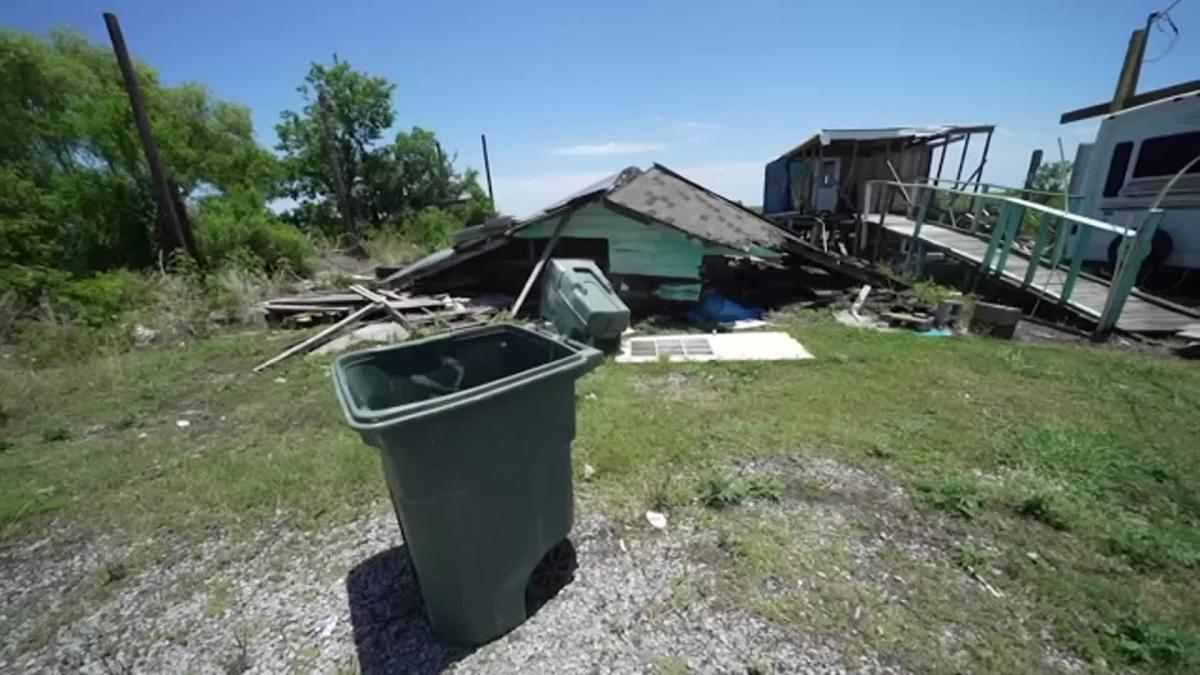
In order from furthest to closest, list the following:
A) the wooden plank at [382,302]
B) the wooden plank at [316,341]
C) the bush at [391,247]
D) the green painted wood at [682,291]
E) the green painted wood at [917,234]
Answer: the bush at [391,247] < the green painted wood at [917,234] < the green painted wood at [682,291] < the wooden plank at [382,302] < the wooden plank at [316,341]

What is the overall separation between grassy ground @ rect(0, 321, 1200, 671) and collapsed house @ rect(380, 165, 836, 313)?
121 inches

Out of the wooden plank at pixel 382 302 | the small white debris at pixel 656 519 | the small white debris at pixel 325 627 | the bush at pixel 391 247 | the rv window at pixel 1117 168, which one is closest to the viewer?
the small white debris at pixel 325 627

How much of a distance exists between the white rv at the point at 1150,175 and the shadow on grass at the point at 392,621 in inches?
513

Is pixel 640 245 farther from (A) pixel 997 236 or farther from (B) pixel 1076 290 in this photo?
(B) pixel 1076 290

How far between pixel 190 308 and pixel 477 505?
9.69 metres

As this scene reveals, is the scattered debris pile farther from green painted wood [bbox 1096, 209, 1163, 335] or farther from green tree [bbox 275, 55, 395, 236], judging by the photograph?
green tree [bbox 275, 55, 395, 236]

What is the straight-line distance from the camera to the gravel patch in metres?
1.98

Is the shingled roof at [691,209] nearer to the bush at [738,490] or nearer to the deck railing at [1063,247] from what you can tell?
the deck railing at [1063,247]

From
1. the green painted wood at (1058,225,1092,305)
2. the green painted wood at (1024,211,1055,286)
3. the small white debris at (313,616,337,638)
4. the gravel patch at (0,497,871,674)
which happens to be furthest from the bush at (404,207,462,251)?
the green painted wood at (1058,225,1092,305)

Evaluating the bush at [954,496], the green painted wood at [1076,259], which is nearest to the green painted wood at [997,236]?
the green painted wood at [1076,259]

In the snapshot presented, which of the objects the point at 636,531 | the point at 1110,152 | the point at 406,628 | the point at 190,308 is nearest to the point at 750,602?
the point at 636,531

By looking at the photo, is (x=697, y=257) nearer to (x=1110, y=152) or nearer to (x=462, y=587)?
(x=462, y=587)

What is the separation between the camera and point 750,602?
2221mm

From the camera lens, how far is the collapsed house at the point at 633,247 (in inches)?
326
